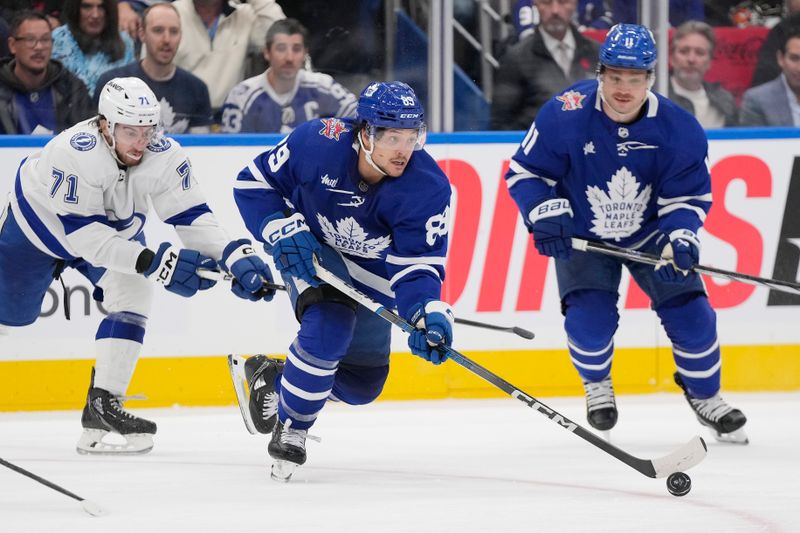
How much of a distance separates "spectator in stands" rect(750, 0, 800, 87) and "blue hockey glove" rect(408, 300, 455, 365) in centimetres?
265

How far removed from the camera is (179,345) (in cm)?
517

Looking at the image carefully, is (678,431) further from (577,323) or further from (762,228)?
(762,228)

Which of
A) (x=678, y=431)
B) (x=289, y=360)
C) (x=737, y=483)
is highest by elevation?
(x=289, y=360)

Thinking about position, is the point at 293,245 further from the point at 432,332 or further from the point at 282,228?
the point at 432,332

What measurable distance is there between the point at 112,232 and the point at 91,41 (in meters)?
1.28

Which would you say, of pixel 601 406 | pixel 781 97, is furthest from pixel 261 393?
pixel 781 97

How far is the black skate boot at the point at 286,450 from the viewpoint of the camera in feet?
11.9

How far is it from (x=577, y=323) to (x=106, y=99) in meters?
1.57

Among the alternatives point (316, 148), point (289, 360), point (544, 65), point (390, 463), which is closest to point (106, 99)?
point (316, 148)

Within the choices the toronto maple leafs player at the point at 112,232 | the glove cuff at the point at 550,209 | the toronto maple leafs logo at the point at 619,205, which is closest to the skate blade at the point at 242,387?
the toronto maple leafs player at the point at 112,232

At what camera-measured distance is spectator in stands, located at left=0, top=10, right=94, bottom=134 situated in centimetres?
510

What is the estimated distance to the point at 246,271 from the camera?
3.86 metres

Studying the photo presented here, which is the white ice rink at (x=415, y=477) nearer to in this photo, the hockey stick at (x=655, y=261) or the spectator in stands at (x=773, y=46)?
the hockey stick at (x=655, y=261)

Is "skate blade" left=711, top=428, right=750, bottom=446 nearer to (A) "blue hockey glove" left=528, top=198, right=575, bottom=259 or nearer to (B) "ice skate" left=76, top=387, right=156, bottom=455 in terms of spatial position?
(A) "blue hockey glove" left=528, top=198, right=575, bottom=259
